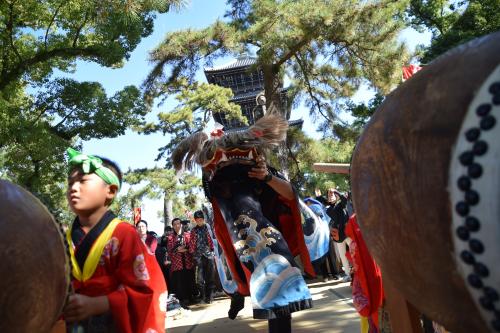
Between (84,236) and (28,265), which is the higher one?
(84,236)

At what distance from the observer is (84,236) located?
2.03 metres

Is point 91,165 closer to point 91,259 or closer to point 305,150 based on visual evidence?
point 91,259

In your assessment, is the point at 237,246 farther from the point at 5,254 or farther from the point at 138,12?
the point at 138,12

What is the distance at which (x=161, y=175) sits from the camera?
61.8 feet

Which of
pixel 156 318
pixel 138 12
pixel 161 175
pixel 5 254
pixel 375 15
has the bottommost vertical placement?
pixel 156 318

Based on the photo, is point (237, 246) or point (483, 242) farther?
point (237, 246)

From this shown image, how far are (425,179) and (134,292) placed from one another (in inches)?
55.8

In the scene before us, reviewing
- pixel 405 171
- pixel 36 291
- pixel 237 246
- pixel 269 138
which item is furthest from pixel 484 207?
pixel 269 138

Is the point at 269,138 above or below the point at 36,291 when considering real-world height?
above

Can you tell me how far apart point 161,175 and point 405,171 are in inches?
722

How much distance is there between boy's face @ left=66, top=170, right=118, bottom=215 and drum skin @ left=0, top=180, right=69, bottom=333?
83cm

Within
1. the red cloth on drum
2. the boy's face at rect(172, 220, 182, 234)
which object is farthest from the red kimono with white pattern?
the boy's face at rect(172, 220, 182, 234)

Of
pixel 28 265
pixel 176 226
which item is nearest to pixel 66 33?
pixel 176 226

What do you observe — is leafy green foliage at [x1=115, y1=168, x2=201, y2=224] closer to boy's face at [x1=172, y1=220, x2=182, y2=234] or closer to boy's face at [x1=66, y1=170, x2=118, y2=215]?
boy's face at [x1=172, y1=220, x2=182, y2=234]
